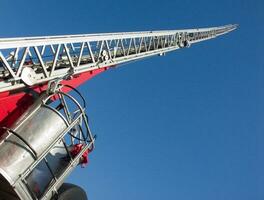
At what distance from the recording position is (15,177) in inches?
388

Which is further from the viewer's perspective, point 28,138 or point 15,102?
point 15,102

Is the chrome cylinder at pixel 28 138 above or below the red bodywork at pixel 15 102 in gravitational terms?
below

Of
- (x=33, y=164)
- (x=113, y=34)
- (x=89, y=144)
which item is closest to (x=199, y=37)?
(x=113, y=34)

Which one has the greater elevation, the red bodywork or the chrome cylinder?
the red bodywork

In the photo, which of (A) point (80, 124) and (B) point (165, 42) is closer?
(A) point (80, 124)

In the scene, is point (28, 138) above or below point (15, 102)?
below

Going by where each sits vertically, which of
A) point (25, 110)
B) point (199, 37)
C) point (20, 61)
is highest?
point (20, 61)

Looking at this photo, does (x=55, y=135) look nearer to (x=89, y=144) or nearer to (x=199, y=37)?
(x=89, y=144)

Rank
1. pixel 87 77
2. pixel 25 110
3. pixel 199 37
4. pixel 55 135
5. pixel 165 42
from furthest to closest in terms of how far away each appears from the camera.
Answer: pixel 199 37
pixel 165 42
pixel 87 77
pixel 25 110
pixel 55 135

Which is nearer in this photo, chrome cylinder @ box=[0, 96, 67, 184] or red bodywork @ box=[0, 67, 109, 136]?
chrome cylinder @ box=[0, 96, 67, 184]

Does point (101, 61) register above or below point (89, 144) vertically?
above

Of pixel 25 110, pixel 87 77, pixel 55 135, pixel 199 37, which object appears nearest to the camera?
pixel 55 135

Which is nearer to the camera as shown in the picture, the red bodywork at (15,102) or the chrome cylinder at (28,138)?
the chrome cylinder at (28,138)

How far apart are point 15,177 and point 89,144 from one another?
3099 mm
